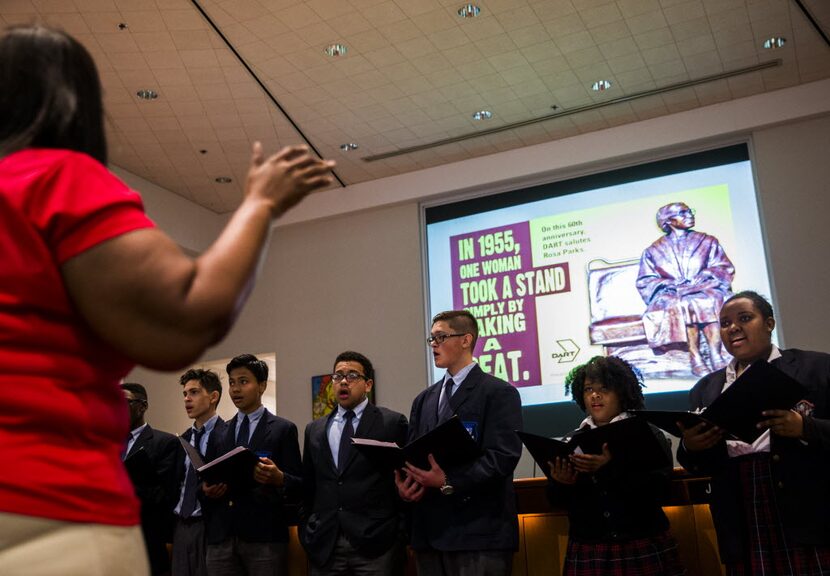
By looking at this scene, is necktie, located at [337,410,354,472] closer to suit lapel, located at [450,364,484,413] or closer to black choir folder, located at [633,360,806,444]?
suit lapel, located at [450,364,484,413]

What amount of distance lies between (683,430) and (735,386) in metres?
0.37

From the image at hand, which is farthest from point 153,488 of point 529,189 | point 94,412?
point 529,189

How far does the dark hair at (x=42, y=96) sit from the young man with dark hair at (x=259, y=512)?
340 cm

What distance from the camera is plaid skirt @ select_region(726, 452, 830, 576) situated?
9.64 feet

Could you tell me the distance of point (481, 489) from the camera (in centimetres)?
359

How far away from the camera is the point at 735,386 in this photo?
2.91 metres

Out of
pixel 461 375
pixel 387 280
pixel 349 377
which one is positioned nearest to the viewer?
pixel 461 375

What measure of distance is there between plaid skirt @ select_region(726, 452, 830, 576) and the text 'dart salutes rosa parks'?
13.9 feet

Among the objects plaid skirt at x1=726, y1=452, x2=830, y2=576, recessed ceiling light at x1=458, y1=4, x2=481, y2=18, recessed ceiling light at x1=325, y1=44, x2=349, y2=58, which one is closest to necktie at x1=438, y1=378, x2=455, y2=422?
plaid skirt at x1=726, y1=452, x2=830, y2=576

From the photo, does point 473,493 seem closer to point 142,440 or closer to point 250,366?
point 250,366

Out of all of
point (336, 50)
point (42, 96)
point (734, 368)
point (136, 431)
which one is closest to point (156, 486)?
point (136, 431)

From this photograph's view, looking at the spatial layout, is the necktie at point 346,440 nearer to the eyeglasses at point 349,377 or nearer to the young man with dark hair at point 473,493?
the eyeglasses at point 349,377

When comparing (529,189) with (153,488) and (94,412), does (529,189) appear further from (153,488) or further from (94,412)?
(94,412)

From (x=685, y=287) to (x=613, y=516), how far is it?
4601 millimetres
